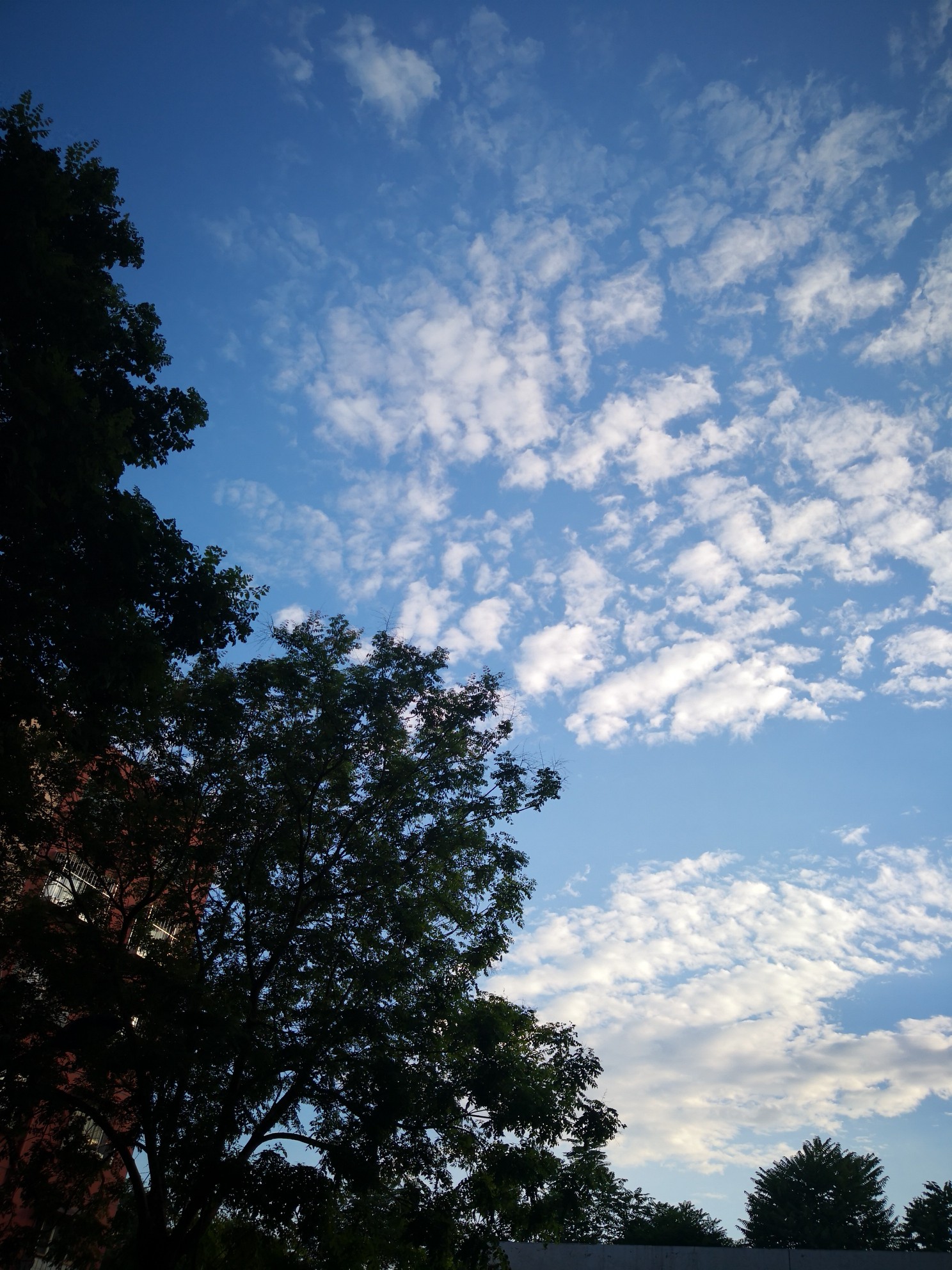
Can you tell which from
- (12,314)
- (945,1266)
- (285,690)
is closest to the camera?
(12,314)

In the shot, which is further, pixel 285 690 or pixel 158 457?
pixel 285 690

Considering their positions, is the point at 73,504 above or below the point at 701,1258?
above

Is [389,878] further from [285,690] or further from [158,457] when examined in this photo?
[158,457]

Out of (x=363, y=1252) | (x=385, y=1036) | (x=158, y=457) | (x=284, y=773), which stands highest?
(x=158, y=457)

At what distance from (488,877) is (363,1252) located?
23.4 ft

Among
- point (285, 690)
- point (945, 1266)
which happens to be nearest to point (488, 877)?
point (285, 690)

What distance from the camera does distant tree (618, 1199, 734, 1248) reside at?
50719 mm

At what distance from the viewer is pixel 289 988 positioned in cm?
1420

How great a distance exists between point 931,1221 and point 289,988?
53.9m

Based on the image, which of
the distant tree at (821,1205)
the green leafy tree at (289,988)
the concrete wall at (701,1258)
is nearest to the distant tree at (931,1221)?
the distant tree at (821,1205)

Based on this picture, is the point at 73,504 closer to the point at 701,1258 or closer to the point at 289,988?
the point at 289,988

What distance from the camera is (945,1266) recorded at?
25.3 metres

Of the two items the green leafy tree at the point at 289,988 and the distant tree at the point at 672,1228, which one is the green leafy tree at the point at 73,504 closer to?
the green leafy tree at the point at 289,988

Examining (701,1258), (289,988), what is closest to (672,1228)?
(701,1258)
